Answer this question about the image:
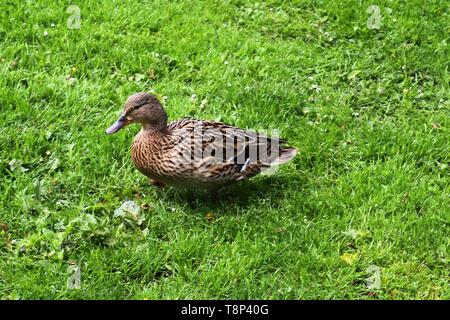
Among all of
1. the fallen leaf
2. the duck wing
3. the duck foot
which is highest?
the duck wing

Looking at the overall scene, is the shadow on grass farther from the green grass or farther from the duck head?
the duck head

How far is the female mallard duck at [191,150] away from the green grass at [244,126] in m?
0.22

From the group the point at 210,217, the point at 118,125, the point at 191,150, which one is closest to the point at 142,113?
the point at 118,125

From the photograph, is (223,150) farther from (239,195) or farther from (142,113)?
(142,113)

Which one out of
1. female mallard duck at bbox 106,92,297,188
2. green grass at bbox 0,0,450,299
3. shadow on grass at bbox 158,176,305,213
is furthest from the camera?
shadow on grass at bbox 158,176,305,213

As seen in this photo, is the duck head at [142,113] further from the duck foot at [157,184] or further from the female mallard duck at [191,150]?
the duck foot at [157,184]

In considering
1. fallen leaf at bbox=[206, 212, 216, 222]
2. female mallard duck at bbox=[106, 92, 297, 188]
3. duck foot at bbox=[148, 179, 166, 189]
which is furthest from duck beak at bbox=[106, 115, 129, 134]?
fallen leaf at bbox=[206, 212, 216, 222]

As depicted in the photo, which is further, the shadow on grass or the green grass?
the shadow on grass

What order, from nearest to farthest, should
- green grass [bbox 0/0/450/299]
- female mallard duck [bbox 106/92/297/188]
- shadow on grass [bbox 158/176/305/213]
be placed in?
1. green grass [bbox 0/0/450/299]
2. female mallard duck [bbox 106/92/297/188]
3. shadow on grass [bbox 158/176/305/213]

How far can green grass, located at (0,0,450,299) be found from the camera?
13.5ft

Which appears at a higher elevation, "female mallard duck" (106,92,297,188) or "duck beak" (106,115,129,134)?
"duck beak" (106,115,129,134)

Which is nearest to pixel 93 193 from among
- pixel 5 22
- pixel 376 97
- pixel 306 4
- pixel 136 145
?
pixel 136 145

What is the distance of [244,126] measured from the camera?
5156mm

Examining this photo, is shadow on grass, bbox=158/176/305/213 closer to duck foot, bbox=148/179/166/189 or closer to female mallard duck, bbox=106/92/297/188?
duck foot, bbox=148/179/166/189
